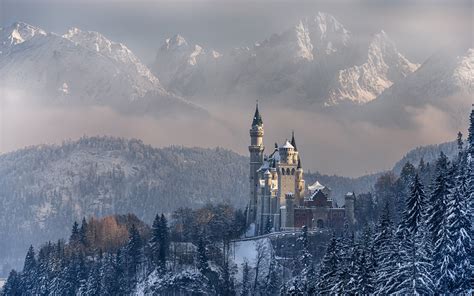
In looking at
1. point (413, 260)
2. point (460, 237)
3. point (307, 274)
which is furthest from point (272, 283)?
point (460, 237)

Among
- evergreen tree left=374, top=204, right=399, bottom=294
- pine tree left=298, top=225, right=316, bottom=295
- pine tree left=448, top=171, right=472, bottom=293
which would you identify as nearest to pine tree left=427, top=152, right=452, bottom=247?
pine tree left=448, top=171, right=472, bottom=293

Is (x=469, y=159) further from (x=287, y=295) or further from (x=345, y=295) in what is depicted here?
(x=287, y=295)

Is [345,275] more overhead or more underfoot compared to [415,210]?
more underfoot

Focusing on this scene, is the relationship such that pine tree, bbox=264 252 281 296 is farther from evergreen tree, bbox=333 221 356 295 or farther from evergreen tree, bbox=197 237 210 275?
evergreen tree, bbox=333 221 356 295

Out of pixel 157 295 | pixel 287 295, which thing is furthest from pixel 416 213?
pixel 157 295

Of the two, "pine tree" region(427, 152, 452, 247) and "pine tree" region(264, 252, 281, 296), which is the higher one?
"pine tree" region(427, 152, 452, 247)

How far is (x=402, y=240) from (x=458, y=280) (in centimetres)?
Answer: 865

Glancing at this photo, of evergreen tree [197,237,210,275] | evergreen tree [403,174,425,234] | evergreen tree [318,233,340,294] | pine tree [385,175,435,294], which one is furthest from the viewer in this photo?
evergreen tree [197,237,210,275]

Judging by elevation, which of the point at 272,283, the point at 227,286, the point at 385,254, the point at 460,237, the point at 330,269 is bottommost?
the point at 227,286

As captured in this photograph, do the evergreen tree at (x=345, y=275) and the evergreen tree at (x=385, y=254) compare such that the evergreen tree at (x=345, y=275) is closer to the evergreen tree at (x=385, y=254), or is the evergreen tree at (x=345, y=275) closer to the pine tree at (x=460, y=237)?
the evergreen tree at (x=385, y=254)

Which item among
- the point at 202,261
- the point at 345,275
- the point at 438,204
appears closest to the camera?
the point at 438,204

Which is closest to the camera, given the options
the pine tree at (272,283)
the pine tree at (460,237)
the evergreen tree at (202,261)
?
the pine tree at (460,237)

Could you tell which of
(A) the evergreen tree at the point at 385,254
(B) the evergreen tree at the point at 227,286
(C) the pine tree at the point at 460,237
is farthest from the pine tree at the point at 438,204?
(B) the evergreen tree at the point at 227,286

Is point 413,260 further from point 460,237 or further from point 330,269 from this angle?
point 330,269
